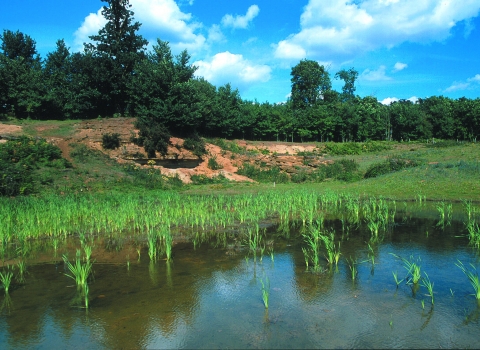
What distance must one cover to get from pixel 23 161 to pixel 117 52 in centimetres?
1976

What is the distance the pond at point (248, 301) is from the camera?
193 inches

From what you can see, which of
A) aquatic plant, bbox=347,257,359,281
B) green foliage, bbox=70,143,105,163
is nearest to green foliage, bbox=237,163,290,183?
green foliage, bbox=70,143,105,163

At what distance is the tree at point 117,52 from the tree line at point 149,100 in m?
0.10

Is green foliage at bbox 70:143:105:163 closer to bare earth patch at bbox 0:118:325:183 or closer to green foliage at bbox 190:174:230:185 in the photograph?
bare earth patch at bbox 0:118:325:183

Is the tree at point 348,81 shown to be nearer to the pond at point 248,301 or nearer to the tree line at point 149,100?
Answer: the tree line at point 149,100

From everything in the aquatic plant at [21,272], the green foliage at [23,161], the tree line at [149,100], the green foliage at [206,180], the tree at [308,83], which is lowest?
the green foliage at [206,180]

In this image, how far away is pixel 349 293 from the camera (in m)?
6.27

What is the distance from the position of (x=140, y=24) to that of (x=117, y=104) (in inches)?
392

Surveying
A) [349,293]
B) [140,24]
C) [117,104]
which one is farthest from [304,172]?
[349,293]

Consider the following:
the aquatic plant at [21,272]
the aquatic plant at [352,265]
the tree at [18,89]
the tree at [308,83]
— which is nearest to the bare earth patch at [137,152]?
the tree at [18,89]

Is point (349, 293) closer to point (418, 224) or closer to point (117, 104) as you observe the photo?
point (418, 224)

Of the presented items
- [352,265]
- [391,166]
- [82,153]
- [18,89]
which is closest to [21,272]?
[352,265]

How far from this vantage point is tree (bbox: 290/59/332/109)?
77.9m

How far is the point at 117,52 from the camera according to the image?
124ft
